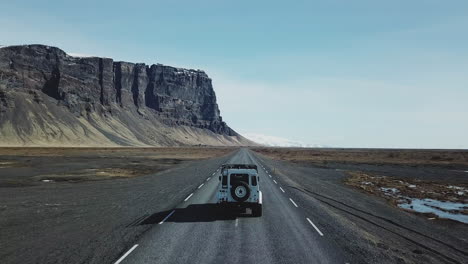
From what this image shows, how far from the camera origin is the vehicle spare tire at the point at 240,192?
1769 centimetres

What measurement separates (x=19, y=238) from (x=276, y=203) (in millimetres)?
13489

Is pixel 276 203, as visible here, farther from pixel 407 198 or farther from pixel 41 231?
pixel 407 198

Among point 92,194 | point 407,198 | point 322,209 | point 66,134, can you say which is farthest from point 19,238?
point 66,134

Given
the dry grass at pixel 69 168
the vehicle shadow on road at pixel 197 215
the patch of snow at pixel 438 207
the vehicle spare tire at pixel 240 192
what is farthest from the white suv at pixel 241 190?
the dry grass at pixel 69 168

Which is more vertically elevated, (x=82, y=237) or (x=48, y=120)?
(x=48, y=120)

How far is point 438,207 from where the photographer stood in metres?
27.0

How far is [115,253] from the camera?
1189 centimetres

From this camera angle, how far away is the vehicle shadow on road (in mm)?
17078

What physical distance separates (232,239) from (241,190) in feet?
13.9

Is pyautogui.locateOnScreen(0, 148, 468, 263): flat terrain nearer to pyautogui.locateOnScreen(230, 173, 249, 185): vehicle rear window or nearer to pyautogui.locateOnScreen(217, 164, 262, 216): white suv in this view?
pyautogui.locateOnScreen(217, 164, 262, 216): white suv

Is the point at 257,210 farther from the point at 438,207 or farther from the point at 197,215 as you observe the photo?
the point at 438,207

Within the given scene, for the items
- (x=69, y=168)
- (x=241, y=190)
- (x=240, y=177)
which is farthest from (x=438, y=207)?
(x=69, y=168)

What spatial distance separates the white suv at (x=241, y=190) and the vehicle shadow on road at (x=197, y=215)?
609mm

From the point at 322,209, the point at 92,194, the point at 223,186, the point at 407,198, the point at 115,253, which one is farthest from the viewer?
the point at 407,198
